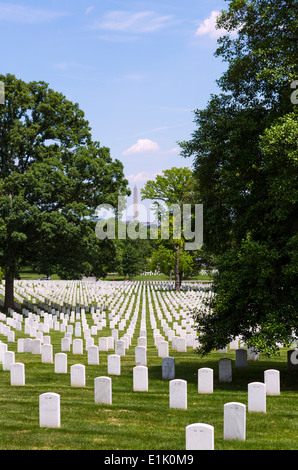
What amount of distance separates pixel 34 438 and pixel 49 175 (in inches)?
922

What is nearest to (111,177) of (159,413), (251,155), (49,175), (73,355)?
(49,175)

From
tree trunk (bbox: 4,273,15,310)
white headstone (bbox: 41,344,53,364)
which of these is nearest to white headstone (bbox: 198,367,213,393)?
white headstone (bbox: 41,344,53,364)

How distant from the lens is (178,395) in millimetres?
10133

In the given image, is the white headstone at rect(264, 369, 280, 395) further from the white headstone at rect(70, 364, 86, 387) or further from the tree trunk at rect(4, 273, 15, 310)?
the tree trunk at rect(4, 273, 15, 310)

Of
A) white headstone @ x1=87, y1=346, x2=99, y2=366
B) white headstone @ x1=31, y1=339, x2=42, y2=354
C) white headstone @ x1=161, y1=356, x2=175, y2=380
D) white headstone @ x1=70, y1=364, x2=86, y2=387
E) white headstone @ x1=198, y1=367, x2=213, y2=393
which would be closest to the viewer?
white headstone @ x1=198, y1=367, x2=213, y2=393

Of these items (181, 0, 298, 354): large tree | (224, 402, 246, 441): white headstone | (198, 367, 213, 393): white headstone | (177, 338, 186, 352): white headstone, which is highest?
(181, 0, 298, 354): large tree

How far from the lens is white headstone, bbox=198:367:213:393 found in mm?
11500

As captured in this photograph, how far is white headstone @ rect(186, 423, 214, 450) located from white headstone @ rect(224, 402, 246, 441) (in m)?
1.11

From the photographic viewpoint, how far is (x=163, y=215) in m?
53.3

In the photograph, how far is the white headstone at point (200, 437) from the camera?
6940 millimetres

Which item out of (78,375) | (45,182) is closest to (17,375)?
(78,375)

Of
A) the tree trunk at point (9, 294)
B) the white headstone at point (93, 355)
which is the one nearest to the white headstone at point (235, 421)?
the white headstone at point (93, 355)

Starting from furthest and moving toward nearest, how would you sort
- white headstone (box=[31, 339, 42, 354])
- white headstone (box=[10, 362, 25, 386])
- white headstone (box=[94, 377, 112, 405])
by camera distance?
white headstone (box=[31, 339, 42, 354]) → white headstone (box=[10, 362, 25, 386]) → white headstone (box=[94, 377, 112, 405])

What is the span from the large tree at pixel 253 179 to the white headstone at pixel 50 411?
4.70m
